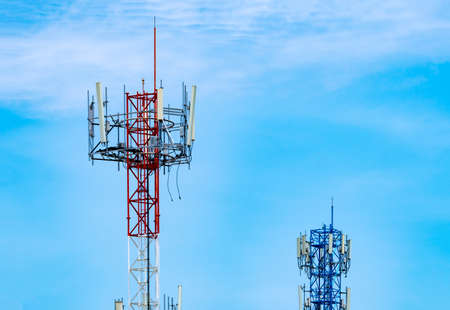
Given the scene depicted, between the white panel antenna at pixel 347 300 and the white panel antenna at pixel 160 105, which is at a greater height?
the white panel antenna at pixel 160 105

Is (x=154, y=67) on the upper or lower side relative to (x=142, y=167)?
upper

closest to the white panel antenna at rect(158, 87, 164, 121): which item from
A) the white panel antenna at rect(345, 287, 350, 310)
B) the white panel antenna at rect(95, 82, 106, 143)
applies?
the white panel antenna at rect(95, 82, 106, 143)

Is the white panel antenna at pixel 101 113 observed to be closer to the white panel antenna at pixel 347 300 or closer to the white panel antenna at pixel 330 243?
the white panel antenna at pixel 330 243

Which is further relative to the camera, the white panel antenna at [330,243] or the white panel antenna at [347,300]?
the white panel antenna at [347,300]

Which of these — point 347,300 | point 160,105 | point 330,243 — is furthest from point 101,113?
point 347,300

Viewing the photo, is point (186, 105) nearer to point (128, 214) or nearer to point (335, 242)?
point (128, 214)

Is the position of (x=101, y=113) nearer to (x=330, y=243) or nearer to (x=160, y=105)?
(x=160, y=105)

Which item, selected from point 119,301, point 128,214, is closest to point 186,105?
point 128,214

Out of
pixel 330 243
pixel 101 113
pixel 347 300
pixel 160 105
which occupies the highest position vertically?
pixel 160 105

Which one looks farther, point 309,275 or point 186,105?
point 309,275

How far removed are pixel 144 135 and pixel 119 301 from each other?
338 inches

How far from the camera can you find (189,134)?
5009cm

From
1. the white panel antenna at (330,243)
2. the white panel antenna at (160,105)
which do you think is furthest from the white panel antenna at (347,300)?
the white panel antenna at (160,105)

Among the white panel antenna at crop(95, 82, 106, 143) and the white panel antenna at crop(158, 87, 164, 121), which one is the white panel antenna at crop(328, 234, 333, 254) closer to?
the white panel antenna at crop(158, 87, 164, 121)
